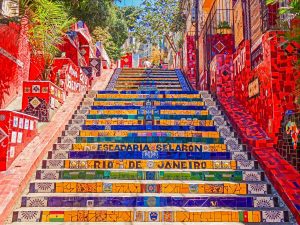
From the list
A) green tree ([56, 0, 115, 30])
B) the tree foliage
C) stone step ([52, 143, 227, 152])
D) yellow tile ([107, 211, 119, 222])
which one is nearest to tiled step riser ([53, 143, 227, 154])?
stone step ([52, 143, 227, 152])

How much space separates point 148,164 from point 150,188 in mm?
586

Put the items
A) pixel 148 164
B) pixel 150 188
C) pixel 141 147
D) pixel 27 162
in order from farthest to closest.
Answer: pixel 141 147 → pixel 148 164 → pixel 27 162 → pixel 150 188

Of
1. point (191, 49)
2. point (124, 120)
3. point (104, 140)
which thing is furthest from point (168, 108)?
point (191, 49)

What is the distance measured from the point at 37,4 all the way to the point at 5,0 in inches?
24.5

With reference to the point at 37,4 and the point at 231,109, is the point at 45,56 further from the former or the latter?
the point at 231,109

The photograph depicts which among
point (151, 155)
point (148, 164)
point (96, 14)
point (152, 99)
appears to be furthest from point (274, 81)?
point (96, 14)

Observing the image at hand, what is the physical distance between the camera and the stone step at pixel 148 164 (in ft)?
15.8

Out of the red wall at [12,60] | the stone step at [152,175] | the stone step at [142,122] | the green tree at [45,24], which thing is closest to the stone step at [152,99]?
the stone step at [142,122]

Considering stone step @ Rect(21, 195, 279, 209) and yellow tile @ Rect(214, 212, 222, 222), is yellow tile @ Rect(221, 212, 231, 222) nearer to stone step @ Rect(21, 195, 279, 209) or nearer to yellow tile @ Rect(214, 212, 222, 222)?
yellow tile @ Rect(214, 212, 222, 222)

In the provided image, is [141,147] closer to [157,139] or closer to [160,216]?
[157,139]

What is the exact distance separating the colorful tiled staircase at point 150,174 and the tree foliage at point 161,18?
15981 millimetres

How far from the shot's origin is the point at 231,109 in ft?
22.1

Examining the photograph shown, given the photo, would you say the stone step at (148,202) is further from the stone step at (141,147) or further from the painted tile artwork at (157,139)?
the stone step at (141,147)

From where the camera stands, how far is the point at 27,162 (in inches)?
179
